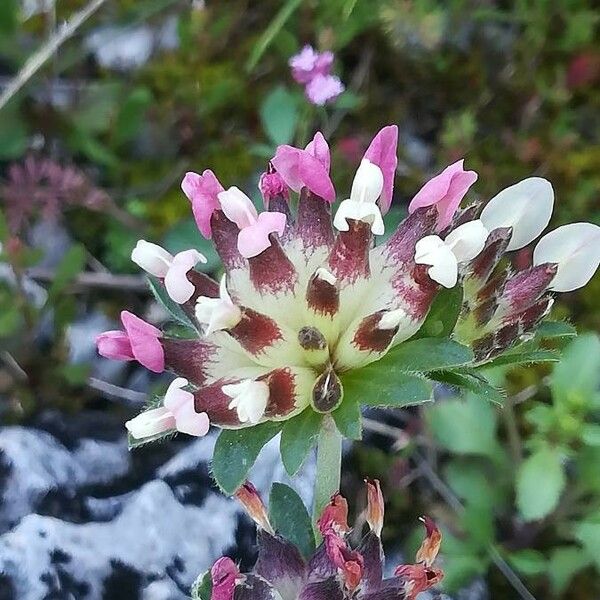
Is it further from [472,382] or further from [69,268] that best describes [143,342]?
[69,268]

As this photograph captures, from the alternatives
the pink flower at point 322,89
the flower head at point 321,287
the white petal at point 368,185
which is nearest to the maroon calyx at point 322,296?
the flower head at point 321,287

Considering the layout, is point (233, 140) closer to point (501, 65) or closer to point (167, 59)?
point (167, 59)

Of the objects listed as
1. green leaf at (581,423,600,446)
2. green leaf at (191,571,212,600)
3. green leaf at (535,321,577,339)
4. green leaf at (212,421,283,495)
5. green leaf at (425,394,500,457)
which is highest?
green leaf at (535,321,577,339)

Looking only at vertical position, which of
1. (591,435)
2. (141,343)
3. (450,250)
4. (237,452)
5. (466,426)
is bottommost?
(466,426)

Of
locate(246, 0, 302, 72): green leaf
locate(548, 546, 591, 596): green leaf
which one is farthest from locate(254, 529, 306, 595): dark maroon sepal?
locate(246, 0, 302, 72): green leaf

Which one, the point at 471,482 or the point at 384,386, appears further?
the point at 471,482

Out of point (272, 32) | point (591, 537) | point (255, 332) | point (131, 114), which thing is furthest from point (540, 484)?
point (131, 114)

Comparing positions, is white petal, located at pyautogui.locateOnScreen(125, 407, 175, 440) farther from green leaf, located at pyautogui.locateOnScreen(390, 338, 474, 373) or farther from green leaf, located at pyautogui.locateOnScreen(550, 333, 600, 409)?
green leaf, located at pyautogui.locateOnScreen(550, 333, 600, 409)
